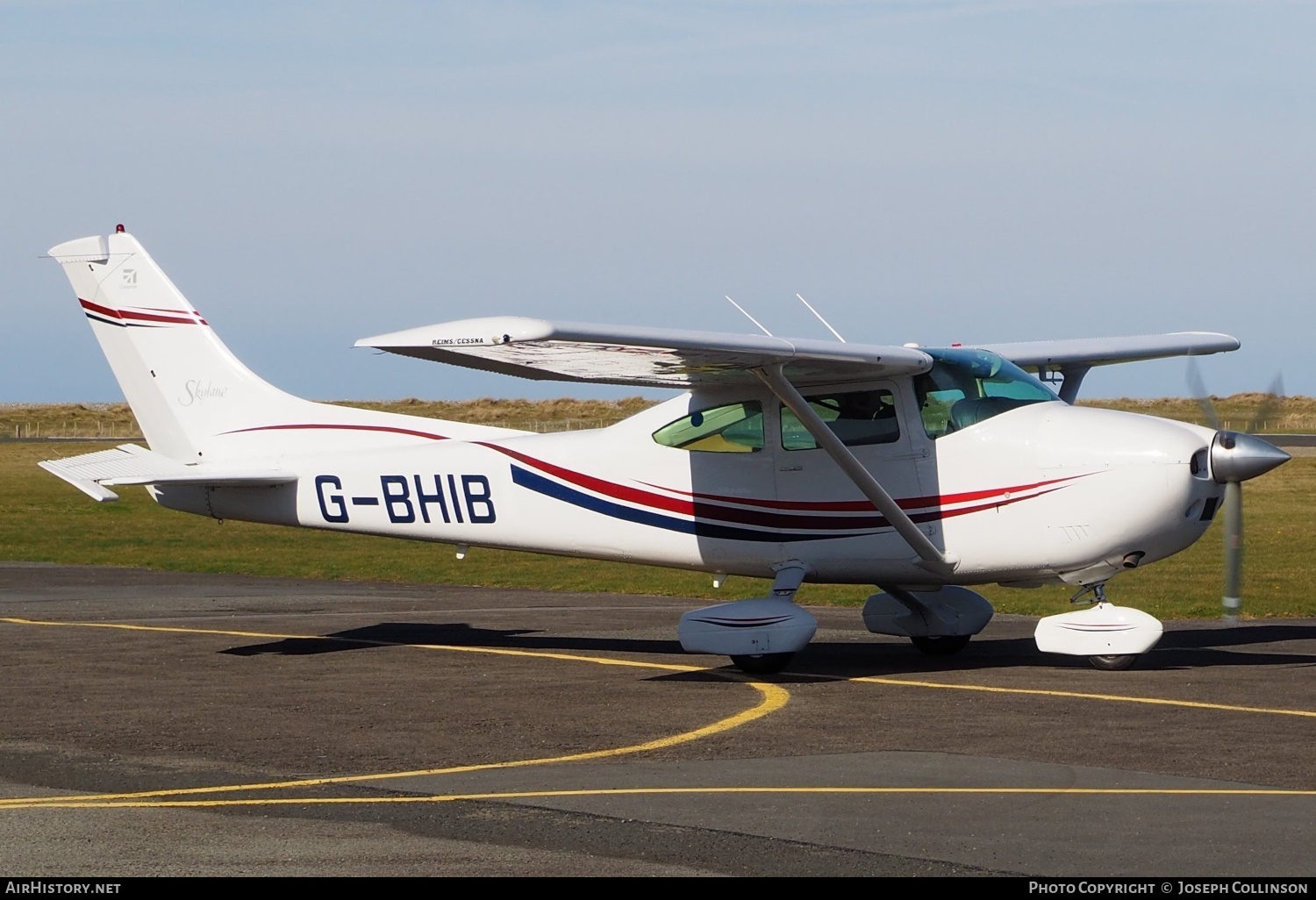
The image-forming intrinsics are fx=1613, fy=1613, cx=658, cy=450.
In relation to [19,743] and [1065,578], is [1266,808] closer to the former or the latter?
[1065,578]

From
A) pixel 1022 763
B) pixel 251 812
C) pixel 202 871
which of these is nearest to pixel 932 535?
pixel 1022 763

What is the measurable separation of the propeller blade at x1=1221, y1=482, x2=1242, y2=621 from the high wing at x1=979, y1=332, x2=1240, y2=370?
3465mm

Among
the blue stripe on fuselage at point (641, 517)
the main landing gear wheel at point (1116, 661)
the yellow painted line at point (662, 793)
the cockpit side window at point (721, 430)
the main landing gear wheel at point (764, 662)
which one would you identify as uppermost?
the cockpit side window at point (721, 430)

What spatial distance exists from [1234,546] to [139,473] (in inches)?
410

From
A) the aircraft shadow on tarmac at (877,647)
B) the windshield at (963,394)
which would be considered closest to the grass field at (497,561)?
the aircraft shadow on tarmac at (877,647)

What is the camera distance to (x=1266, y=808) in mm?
7984

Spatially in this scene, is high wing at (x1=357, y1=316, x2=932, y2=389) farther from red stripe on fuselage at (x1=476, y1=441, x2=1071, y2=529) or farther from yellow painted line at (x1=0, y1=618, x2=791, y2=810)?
yellow painted line at (x1=0, y1=618, x2=791, y2=810)

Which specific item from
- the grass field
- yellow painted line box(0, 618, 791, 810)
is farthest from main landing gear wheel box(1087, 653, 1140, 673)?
the grass field

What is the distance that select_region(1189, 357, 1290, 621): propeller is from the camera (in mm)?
12828

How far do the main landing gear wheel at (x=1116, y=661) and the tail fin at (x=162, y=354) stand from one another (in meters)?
8.54

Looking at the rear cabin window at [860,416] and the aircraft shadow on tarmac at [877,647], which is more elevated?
the rear cabin window at [860,416]

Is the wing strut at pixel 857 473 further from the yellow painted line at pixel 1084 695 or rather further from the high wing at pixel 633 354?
the yellow painted line at pixel 1084 695

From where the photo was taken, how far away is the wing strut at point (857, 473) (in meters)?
13.3

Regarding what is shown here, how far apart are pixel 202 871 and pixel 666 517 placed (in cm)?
855
